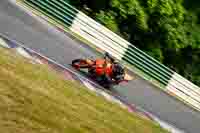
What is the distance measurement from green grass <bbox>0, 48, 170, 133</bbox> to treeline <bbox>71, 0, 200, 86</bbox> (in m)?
13.6

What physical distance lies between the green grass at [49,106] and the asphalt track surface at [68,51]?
344 cm

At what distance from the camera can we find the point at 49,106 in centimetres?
1209

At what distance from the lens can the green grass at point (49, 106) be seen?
34.3 ft

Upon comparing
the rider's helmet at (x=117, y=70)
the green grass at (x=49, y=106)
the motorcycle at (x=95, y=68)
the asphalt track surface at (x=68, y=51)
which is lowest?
the asphalt track surface at (x=68, y=51)

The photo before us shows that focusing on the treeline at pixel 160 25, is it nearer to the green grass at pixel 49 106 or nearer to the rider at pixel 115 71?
the rider at pixel 115 71

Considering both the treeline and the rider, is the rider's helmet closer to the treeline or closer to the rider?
the rider

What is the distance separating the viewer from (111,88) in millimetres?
19828

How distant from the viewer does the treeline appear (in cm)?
2989

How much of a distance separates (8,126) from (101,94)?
8.06 metres

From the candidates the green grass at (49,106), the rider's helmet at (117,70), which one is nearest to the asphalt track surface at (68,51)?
the rider's helmet at (117,70)

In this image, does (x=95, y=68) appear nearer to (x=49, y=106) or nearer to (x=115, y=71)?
(x=115, y=71)

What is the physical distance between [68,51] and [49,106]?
9281mm

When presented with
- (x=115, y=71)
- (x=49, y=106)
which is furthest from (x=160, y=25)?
(x=49, y=106)

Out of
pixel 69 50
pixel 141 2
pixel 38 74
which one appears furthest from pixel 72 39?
pixel 38 74
